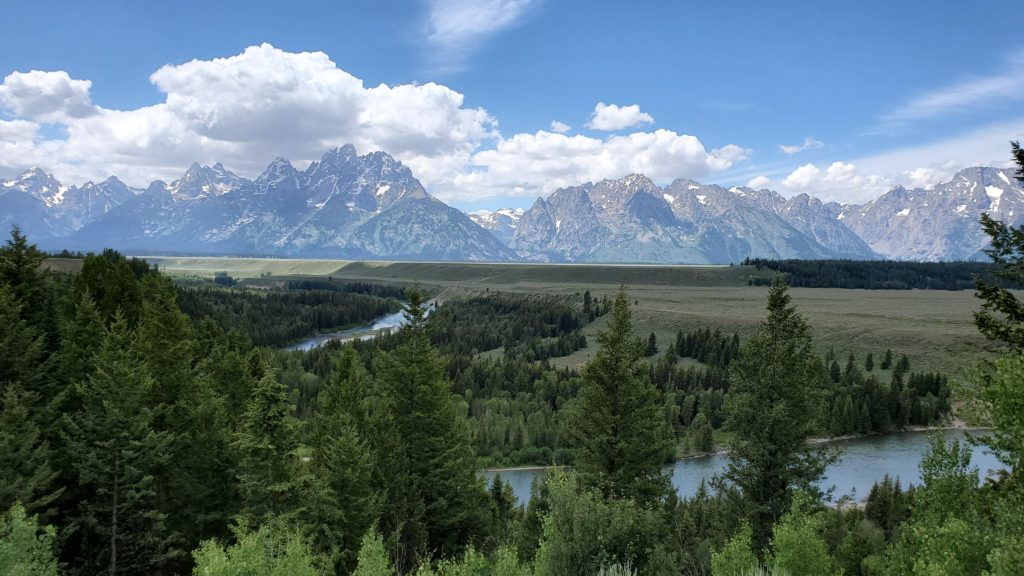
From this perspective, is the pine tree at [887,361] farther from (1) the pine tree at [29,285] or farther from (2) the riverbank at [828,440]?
(1) the pine tree at [29,285]

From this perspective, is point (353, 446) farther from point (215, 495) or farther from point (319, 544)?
point (215, 495)

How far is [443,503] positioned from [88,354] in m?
25.4

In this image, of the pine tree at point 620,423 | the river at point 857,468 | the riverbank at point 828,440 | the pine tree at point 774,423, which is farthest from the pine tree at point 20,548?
the riverbank at point 828,440

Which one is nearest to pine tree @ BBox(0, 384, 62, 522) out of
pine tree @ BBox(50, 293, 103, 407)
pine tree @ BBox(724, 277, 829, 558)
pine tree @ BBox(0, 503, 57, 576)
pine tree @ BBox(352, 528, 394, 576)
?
pine tree @ BBox(0, 503, 57, 576)

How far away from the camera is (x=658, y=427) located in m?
32.4

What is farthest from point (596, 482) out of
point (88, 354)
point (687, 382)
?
point (687, 382)

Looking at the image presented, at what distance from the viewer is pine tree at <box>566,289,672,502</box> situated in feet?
99.0

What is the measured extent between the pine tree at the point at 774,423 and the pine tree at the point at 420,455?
16.6 metres

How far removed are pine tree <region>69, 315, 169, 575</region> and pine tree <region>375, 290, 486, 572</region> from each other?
A: 1250cm

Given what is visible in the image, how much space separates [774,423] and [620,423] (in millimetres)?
7533

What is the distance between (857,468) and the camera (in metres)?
85.8

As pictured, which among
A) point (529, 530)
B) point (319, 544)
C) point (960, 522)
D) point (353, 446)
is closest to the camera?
point (960, 522)

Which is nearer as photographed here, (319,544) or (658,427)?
(319,544)

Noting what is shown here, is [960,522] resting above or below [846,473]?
above
